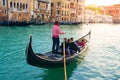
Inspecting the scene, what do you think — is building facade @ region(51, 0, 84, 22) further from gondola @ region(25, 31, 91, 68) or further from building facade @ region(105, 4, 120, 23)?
gondola @ region(25, 31, 91, 68)

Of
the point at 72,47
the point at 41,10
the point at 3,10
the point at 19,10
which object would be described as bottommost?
the point at 72,47

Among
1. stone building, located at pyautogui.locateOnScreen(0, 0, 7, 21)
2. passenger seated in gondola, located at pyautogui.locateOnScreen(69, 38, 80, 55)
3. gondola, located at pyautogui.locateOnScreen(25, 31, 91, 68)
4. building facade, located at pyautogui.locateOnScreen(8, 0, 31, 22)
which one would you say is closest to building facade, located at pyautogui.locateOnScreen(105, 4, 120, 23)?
building facade, located at pyautogui.locateOnScreen(8, 0, 31, 22)

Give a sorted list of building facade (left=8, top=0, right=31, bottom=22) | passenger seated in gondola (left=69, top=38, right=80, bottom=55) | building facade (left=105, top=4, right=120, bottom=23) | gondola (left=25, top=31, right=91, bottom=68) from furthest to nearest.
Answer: building facade (left=105, top=4, right=120, bottom=23)
building facade (left=8, top=0, right=31, bottom=22)
passenger seated in gondola (left=69, top=38, right=80, bottom=55)
gondola (left=25, top=31, right=91, bottom=68)

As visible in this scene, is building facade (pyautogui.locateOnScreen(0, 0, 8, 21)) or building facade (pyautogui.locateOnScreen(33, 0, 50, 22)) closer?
building facade (pyautogui.locateOnScreen(0, 0, 8, 21))

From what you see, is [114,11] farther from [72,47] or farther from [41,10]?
[72,47]

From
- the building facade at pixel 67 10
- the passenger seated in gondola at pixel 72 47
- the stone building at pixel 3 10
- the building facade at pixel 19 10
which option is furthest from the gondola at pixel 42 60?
the building facade at pixel 67 10

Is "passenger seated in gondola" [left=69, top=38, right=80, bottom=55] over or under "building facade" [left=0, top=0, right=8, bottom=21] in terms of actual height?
under

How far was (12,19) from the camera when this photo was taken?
84.0 ft

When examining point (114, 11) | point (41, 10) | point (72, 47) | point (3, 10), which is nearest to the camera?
point (72, 47)

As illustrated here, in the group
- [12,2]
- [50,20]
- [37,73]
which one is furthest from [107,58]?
[50,20]

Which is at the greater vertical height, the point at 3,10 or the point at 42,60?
the point at 3,10

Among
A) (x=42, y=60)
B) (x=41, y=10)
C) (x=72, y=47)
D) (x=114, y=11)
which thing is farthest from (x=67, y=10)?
(x=42, y=60)

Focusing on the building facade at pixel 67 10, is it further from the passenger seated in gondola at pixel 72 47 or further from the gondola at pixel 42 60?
the gondola at pixel 42 60

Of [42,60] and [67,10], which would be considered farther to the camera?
[67,10]
